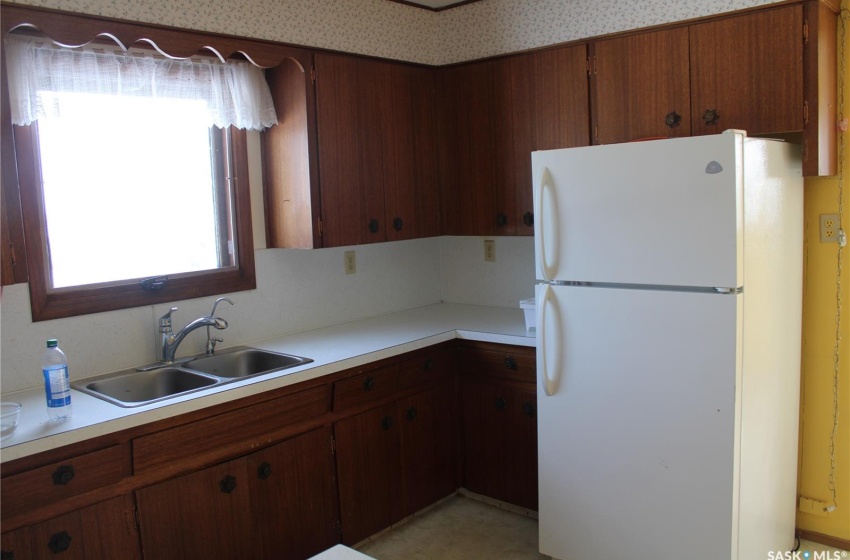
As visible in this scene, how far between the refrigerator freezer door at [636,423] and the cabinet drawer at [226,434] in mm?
878

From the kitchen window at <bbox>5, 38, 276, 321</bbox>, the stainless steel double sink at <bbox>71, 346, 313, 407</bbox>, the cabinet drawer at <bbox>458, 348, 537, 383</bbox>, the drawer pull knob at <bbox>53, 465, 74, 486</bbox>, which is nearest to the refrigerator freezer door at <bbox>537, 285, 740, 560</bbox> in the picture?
the cabinet drawer at <bbox>458, 348, 537, 383</bbox>

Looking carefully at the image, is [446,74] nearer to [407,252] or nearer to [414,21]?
[414,21]

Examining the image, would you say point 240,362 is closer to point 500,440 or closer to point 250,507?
point 250,507

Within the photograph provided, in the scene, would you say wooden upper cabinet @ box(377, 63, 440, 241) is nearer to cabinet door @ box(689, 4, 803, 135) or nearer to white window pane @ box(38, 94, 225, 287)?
white window pane @ box(38, 94, 225, 287)

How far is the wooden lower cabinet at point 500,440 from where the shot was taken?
117 inches

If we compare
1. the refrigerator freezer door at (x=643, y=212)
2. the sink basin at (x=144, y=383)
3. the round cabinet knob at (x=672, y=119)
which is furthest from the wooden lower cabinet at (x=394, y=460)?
the round cabinet knob at (x=672, y=119)

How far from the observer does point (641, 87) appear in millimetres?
2693

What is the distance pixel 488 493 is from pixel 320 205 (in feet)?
4.87

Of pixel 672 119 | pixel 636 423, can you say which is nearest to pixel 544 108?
pixel 672 119

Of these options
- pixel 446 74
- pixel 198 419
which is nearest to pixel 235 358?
pixel 198 419

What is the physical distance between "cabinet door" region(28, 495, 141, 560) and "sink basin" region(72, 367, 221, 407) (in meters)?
0.45

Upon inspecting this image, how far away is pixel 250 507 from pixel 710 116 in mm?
2120

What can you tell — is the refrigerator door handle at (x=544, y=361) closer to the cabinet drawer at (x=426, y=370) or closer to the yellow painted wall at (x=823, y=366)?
the cabinet drawer at (x=426, y=370)

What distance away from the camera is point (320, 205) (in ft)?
9.41
